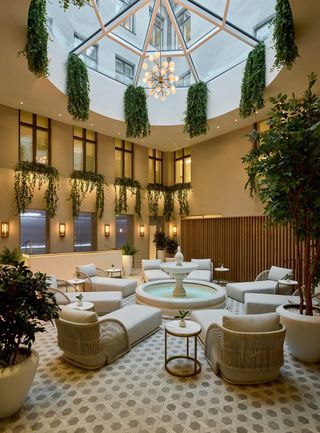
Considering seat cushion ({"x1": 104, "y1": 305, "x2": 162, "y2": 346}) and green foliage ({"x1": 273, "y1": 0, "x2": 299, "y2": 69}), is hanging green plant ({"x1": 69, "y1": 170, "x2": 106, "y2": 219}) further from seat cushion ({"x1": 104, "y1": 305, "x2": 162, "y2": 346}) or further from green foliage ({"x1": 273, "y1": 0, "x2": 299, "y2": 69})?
green foliage ({"x1": 273, "y1": 0, "x2": 299, "y2": 69})

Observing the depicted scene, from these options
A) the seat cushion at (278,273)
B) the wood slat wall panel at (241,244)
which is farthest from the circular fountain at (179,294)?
the wood slat wall panel at (241,244)

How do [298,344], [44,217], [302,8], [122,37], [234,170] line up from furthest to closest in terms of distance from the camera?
[234,170], [44,217], [122,37], [302,8], [298,344]

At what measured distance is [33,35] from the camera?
571 centimetres

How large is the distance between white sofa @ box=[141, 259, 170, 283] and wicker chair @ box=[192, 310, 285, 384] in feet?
16.3

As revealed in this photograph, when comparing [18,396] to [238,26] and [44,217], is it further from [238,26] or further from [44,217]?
[238,26]

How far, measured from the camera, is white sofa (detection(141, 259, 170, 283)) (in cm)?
840

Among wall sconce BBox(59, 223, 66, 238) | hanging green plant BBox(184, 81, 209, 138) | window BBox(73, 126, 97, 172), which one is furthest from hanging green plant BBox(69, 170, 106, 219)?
hanging green plant BBox(184, 81, 209, 138)

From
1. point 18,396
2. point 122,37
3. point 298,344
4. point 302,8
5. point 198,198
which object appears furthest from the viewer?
point 198,198

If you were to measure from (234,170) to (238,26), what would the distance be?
4.96m

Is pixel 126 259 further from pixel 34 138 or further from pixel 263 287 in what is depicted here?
pixel 263 287

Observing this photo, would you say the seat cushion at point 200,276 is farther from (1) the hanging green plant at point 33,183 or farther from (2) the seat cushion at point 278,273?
(1) the hanging green plant at point 33,183

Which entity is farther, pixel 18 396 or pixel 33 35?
pixel 33 35

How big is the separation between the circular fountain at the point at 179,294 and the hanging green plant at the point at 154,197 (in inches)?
239

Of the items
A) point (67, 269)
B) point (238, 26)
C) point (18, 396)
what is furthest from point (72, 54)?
point (18, 396)
